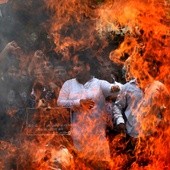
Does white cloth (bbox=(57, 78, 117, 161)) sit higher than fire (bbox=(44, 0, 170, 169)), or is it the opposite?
fire (bbox=(44, 0, 170, 169))

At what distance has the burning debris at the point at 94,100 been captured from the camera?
5.64 metres

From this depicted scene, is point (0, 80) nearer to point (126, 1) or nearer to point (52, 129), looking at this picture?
point (52, 129)

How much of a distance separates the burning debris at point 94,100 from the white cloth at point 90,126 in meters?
0.02

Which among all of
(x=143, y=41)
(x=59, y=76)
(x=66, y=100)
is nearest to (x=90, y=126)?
(x=66, y=100)

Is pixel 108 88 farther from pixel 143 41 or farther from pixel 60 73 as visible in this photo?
pixel 60 73

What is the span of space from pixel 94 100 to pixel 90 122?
0.35 m

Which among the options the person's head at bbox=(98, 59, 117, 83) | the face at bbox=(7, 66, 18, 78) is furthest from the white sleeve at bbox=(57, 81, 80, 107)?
the person's head at bbox=(98, 59, 117, 83)

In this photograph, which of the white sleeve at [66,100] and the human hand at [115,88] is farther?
the human hand at [115,88]

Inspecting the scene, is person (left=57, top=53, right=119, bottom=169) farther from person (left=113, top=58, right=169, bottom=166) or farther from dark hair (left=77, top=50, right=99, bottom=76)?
dark hair (left=77, top=50, right=99, bottom=76)

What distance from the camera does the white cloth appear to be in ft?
19.0

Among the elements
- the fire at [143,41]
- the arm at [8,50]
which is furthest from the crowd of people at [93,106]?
the arm at [8,50]

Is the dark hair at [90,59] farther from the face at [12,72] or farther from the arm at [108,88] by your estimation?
the arm at [108,88]

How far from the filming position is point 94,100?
5965 millimetres

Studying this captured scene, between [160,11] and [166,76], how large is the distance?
117 cm
